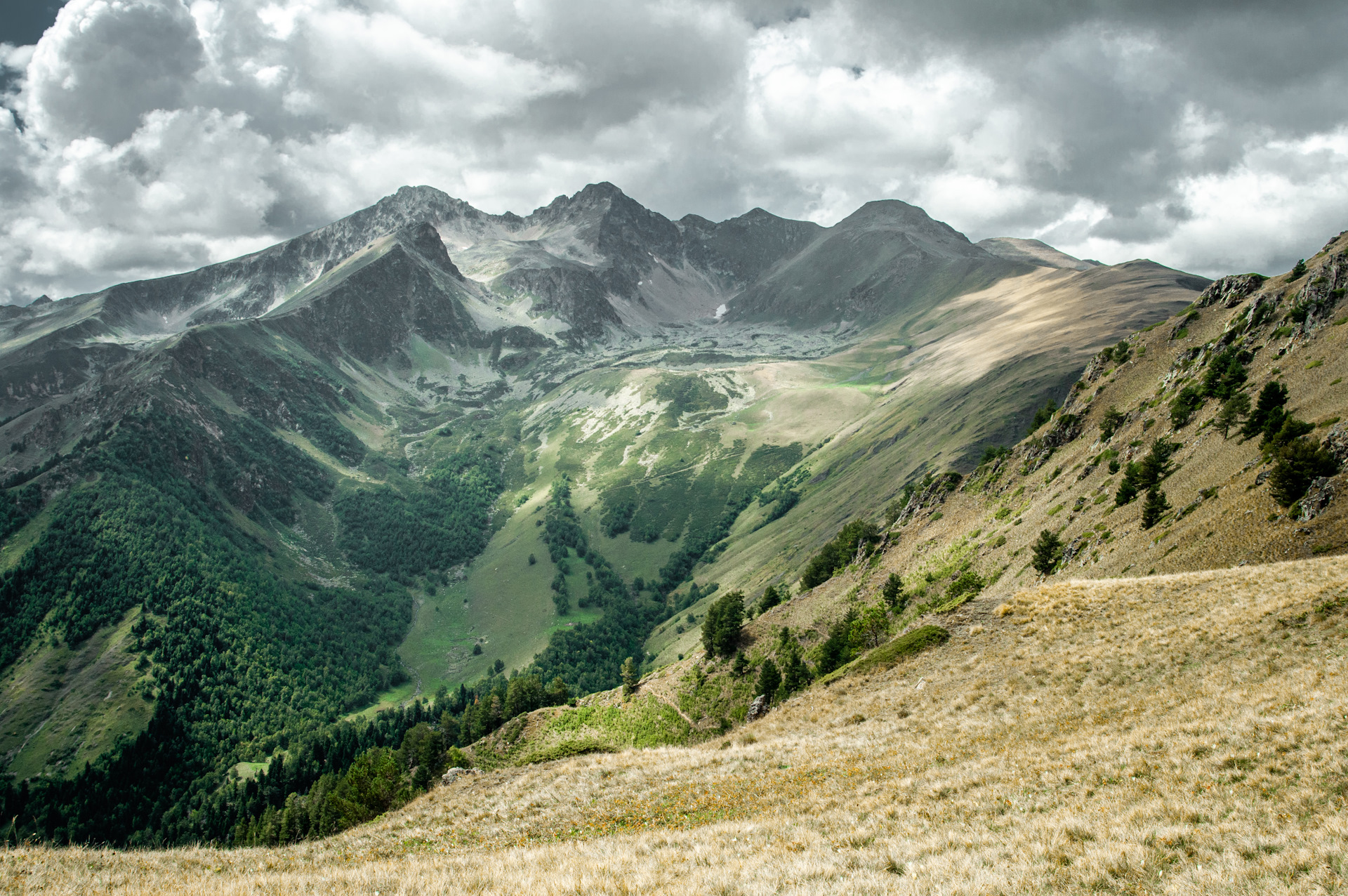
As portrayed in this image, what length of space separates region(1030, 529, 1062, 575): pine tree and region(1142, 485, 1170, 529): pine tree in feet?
24.4

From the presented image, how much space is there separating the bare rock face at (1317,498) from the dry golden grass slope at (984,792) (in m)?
8.04

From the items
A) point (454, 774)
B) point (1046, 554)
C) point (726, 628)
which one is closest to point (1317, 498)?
point (1046, 554)

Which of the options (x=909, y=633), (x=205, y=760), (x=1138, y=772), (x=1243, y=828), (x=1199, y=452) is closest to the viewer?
(x=1243, y=828)

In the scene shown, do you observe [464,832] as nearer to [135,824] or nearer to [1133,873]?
[1133,873]

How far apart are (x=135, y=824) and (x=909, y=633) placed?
665ft

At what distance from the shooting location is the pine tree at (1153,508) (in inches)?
2031

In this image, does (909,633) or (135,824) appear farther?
(135,824)

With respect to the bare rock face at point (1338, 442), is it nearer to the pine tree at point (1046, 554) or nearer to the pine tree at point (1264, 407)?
the pine tree at point (1264, 407)

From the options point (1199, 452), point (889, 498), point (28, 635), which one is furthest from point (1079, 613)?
point (28, 635)

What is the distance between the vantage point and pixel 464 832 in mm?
28719

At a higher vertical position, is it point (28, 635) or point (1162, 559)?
point (1162, 559)

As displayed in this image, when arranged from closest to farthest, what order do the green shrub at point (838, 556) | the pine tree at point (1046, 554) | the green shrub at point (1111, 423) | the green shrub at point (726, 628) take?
1. the pine tree at point (1046, 554)
2. the green shrub at point (1111, 423)
3. the green shrub at point (726, 628)
4. the green shrub at point (838, 556)

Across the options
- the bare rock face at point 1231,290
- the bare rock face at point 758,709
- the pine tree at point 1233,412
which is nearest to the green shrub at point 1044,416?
the bare rock face at point 1231,290

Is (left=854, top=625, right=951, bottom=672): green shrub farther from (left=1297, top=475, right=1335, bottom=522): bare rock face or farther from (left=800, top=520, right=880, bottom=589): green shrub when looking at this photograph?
(left=800, top=520, right=880, bottom=589): green shrub
